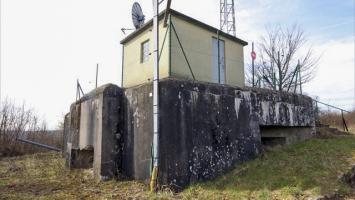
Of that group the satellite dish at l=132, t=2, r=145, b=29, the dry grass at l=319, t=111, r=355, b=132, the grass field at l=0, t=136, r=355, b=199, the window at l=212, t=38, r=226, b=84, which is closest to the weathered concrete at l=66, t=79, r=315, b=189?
the grass field at l=0, t=136, r=355, b=199

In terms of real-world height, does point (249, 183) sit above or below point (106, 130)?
below

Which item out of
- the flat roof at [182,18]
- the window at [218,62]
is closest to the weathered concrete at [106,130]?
the flat roof at [182,18]

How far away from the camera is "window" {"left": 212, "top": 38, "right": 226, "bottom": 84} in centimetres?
978

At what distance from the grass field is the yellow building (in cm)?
314

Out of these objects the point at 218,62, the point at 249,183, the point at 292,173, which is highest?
the point at 218,62

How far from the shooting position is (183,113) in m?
6.39

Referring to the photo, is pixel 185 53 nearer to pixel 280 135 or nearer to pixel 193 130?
pixel 193 130

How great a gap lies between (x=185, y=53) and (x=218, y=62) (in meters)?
1.51

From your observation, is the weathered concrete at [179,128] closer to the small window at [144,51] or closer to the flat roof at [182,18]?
the small window at [144,51]

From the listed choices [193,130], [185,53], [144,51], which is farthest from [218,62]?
[193,130]

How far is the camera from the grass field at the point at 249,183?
18.5 feet

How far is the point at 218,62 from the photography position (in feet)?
32.4

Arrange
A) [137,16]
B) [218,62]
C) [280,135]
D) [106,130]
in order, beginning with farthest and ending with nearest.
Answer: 1. [137,16]
2. [218,62]
3. [280,135]
4. [106,130]

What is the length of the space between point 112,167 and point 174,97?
2.34 meters
